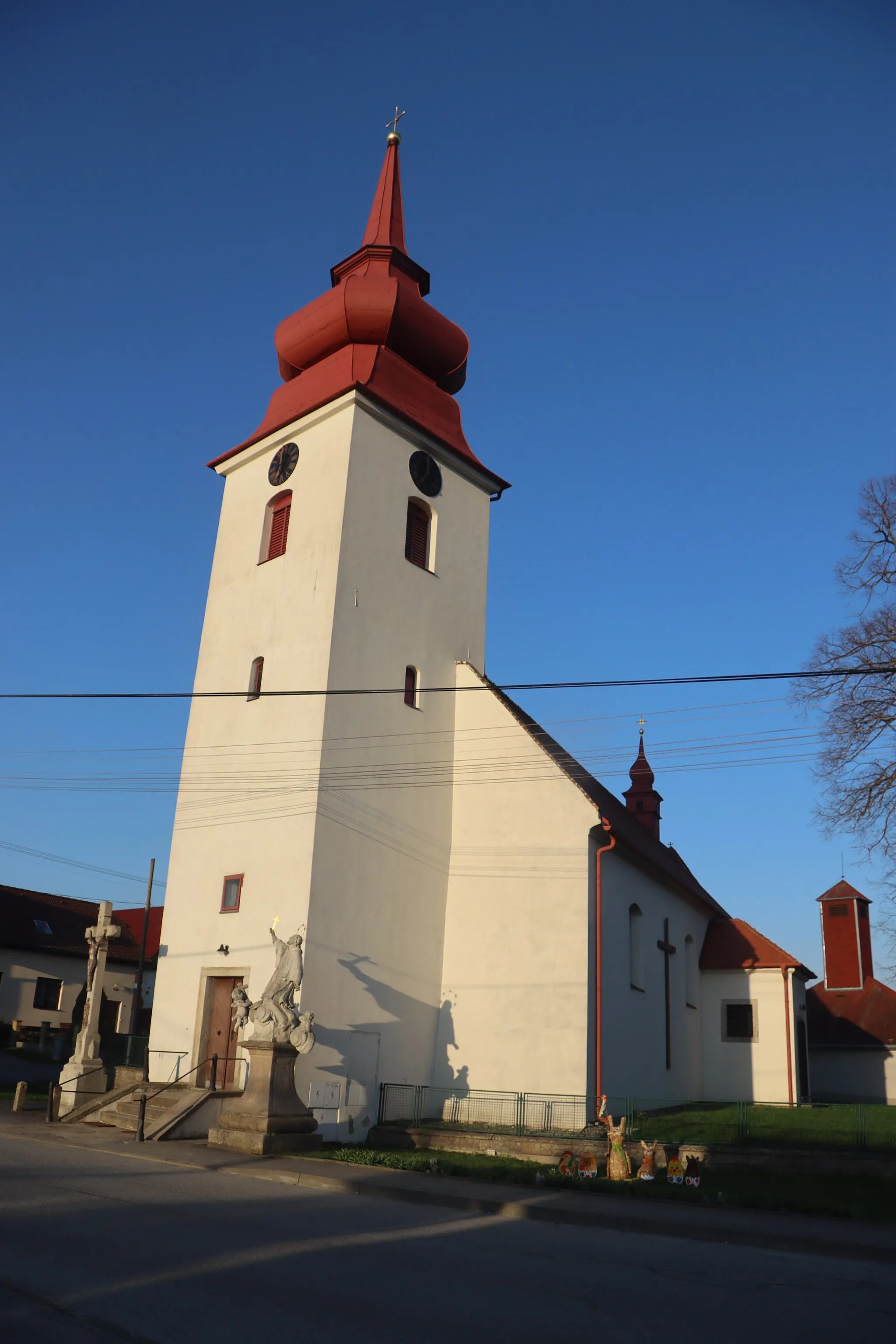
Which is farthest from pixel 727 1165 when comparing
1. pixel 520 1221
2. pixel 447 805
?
pixel 447 805

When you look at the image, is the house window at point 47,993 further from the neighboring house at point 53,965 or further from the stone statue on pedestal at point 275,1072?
the stone statue on pedestal at point 275,1072

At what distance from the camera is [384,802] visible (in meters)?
20.8

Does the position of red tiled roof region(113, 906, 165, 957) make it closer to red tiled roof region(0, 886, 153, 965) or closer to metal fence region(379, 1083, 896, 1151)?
red tiled roof region(0, 886, 153, 965)

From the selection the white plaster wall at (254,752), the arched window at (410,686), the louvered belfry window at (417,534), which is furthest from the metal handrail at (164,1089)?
the louvered belfry window at (417,534)

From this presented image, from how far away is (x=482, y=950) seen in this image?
20938mm

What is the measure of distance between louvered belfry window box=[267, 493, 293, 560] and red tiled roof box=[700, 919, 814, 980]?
16.6 meters

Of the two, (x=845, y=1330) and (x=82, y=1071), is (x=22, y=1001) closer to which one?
(x=82, y=1071)

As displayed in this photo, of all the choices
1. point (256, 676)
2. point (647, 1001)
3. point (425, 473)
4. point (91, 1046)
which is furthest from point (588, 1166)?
point (425, 473)

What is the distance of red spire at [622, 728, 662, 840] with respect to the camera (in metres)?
37.0

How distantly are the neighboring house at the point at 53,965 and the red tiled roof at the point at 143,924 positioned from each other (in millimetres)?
1099

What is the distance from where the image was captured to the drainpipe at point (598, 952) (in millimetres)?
19047

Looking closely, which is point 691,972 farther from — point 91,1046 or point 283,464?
point 283,464

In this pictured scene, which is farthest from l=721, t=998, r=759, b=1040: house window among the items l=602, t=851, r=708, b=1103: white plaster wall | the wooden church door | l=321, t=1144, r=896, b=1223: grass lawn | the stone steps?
the stone steps

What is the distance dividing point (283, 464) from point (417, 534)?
134 inches
